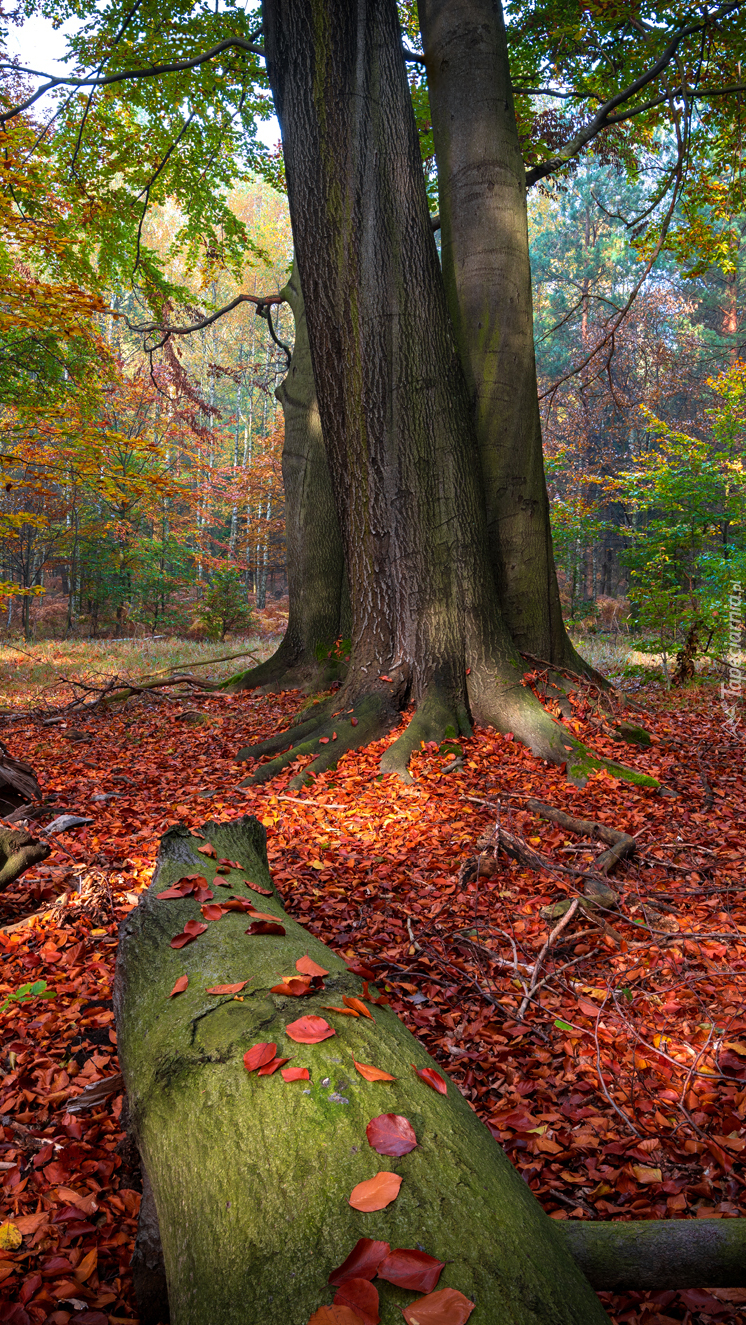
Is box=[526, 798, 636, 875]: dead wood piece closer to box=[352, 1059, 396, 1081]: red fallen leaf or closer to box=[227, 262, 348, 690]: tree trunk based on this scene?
box=[352, 1059, 396, 1081]: red fallen leaf

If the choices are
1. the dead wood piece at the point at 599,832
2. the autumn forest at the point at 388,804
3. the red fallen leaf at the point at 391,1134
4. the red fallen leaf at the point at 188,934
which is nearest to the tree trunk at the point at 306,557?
the autumn forest at the point at 388,804

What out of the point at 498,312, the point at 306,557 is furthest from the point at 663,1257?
the point at 306,557

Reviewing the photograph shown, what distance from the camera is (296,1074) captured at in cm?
133

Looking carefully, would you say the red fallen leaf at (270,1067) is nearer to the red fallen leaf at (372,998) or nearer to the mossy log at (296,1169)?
the mossy log at (296,1169)

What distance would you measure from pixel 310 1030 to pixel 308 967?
0.93ft

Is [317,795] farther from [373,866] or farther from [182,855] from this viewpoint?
[182,855]

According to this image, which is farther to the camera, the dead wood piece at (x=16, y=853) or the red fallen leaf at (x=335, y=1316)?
the dead wood piece at (x=16, y=853)

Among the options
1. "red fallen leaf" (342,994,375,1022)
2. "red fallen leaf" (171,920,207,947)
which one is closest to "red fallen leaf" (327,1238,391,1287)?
"red fallen leaf" (342,994,375,1022)

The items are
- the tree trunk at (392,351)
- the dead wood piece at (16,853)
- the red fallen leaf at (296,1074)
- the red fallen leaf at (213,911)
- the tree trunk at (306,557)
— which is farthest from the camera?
the tree trunk at (306,557)

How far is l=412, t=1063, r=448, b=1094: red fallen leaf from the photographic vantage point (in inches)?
55.6

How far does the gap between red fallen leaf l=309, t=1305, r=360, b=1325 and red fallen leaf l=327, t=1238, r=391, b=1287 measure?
0.05 m

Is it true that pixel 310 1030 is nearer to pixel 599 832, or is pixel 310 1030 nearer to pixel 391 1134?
pixel 391 1134

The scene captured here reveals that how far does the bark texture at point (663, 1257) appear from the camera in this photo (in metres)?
1.19

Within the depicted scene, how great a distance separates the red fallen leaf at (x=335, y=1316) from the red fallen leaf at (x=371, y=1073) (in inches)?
17.4
